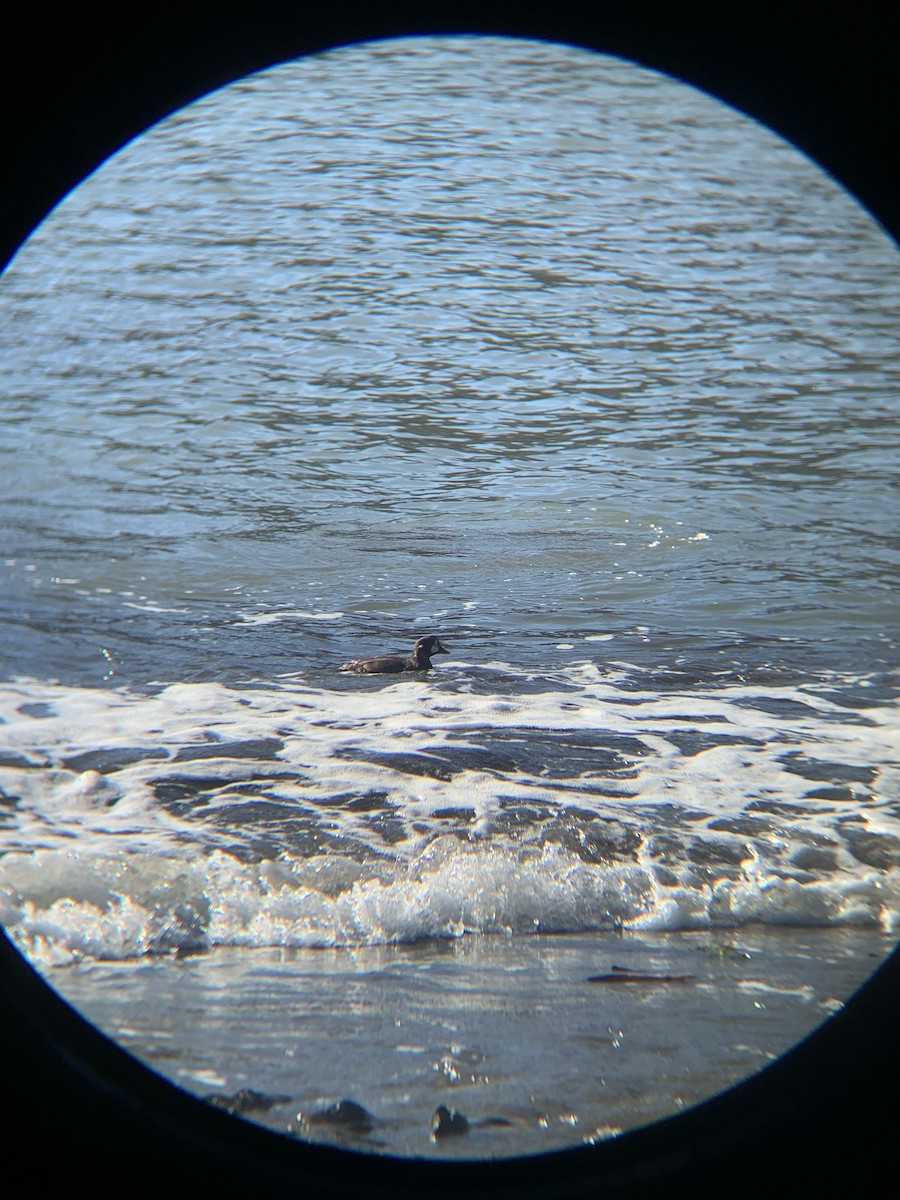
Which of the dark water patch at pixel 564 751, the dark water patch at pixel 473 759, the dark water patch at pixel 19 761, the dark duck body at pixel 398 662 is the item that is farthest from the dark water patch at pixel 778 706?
the dark water patch at pixel 19 761

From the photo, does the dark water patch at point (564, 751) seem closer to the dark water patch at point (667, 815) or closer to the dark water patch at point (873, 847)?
the dark water patch at point (667, 815)

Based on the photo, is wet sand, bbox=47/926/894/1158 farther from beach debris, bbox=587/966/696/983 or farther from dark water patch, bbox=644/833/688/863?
dark water patch, bbox=644/833/688/863

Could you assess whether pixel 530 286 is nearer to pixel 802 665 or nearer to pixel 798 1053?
pixel 802 665

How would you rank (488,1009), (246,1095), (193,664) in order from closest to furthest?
(246,1095) → (488,1009) → (193,664)

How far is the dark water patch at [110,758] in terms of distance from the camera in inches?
189

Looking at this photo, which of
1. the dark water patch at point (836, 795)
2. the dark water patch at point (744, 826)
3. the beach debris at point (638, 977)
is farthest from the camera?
the dark water patch at point (836, 795)

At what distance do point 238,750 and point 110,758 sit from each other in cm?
63

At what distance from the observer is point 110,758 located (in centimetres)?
491

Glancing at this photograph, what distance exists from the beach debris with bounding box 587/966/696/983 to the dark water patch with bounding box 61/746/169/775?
2687 mm

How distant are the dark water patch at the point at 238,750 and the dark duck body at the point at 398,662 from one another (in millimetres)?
1268

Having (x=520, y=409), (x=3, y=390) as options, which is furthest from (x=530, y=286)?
(x=3, y=390)

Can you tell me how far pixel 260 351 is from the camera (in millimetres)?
12773

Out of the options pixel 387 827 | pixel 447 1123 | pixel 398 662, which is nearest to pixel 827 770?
pixel 387 827

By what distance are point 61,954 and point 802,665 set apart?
5139 mm
